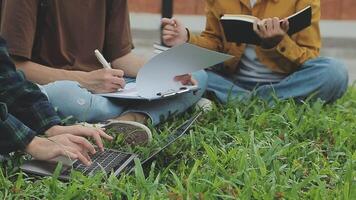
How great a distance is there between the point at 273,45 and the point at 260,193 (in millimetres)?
1436

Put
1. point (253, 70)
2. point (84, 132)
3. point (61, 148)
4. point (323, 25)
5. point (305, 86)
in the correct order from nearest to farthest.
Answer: point (61, 148) → point (84, 132) → point (305, 86) → point (253, 70) → point (323, 25)

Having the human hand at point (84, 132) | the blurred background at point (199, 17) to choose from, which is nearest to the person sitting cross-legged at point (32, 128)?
the human hand at point (84, 132)

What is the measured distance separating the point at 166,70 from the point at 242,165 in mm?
799

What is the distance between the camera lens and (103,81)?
3.07 metres

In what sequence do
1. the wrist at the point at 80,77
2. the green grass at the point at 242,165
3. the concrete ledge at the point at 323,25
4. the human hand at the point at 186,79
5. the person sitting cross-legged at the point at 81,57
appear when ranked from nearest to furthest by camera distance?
the green grass at the point at 242,165, the person sitting cross-legged at the point at 81,57, the wrist at the point at 80,77, the human hand at the point at 186,79, the concrete ledge at the point at 323,25

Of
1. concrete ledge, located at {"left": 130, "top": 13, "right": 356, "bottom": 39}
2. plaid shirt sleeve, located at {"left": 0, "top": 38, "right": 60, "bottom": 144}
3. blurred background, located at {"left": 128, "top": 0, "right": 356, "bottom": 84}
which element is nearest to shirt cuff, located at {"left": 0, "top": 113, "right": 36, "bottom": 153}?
plaid shirt sleeve, located at {"left": 0, "top": 38, "right": 60, "bottom": 144}

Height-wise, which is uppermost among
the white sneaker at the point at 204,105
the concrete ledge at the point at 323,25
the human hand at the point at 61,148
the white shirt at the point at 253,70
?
the human hand at the point at 61,148

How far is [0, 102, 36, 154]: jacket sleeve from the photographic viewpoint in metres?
2.29

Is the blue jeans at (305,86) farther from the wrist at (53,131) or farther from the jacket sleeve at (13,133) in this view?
the jacket sleeve at (13,133)

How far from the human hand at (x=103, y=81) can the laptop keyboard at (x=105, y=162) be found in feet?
1.68

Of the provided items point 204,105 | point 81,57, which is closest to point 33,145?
point 81,57

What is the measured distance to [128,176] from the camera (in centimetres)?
233

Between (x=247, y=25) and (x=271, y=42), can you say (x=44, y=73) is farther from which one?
(x=271, y=42)

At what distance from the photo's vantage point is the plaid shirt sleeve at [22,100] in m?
2.43
